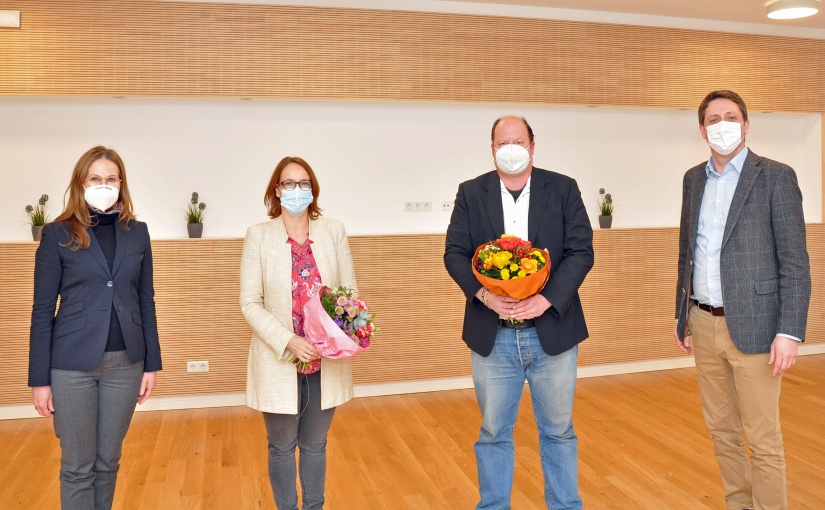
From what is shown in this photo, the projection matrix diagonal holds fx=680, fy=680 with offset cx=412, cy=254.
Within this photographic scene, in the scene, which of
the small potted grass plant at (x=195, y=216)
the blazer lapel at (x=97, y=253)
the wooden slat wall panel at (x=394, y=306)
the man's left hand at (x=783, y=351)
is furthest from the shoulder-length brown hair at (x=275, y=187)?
the small potted grass plant at (x=195, y=216)

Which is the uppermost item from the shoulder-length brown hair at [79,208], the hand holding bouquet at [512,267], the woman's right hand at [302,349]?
the shoulder-length brown hair at [79,208]

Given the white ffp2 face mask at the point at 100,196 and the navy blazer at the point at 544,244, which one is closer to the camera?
the white ffp2 face mask at the point at 100,196

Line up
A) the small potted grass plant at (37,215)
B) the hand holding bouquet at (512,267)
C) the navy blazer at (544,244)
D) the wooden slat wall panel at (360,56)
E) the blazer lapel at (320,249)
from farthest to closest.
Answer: the small potted grass plant at (37,215)
the wooden slat wall panel at (360,56)
the blazer lapel at (320,249)
the navy blazer at (544,244)
the hand holding bouquet at (512,267)

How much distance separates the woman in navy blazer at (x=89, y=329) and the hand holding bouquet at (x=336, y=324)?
0.66 metres

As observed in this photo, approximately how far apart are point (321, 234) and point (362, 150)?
9.56 ft

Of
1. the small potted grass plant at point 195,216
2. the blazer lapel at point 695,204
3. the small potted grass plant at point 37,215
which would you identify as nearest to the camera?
the blazer lapel at point 695,204

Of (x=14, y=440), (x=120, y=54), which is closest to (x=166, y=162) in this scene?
(x=120, y=54)

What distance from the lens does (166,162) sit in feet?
17.7

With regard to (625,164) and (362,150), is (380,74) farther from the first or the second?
(625,164)

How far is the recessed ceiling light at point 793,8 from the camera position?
552cm

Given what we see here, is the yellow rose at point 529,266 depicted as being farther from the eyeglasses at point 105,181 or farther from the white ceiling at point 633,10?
the white ceiling at point 633,10

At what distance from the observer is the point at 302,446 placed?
289 cm

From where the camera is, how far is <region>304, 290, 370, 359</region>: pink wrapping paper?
259cm

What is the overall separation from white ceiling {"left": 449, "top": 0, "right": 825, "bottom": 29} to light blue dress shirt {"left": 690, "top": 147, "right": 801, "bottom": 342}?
319 cm
